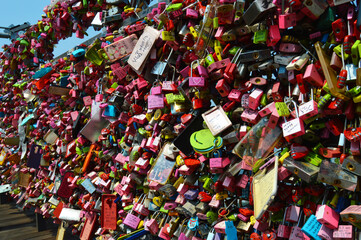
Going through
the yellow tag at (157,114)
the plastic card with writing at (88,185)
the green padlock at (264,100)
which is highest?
the green padlock at (264,100)

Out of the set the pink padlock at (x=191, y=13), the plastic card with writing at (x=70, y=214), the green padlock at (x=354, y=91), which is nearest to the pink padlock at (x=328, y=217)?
the green padlock at (x=354, y=91)

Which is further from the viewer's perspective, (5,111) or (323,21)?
(5,111)

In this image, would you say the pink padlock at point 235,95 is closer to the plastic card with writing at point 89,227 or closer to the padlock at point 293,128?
the padlock at point 293,128

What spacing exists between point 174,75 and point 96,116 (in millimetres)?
1160

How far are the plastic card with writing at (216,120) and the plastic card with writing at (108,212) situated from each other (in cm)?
139

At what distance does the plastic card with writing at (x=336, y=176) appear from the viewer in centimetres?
131

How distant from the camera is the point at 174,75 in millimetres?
2307

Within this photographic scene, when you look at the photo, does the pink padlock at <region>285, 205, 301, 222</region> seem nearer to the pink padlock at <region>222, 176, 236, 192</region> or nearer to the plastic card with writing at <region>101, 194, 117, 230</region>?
the pink padlock at <region>222, 176, 236, 192</region>

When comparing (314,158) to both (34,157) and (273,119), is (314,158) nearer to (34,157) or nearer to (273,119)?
(273,119)

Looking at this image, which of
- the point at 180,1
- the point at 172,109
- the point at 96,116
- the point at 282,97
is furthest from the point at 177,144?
the point at 96,116

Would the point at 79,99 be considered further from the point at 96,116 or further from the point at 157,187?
the point at 157,187

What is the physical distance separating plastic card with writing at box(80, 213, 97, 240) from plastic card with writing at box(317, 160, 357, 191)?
92.3 inches

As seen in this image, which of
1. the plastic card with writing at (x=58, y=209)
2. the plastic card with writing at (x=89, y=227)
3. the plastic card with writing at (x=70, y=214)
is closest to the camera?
the plastic card with writing at (x=89, y=227)

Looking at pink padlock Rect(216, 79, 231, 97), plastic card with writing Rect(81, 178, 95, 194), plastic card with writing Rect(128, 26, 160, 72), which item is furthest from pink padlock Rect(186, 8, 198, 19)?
plastic card with writing Rect(81, 178, 95, 194)
